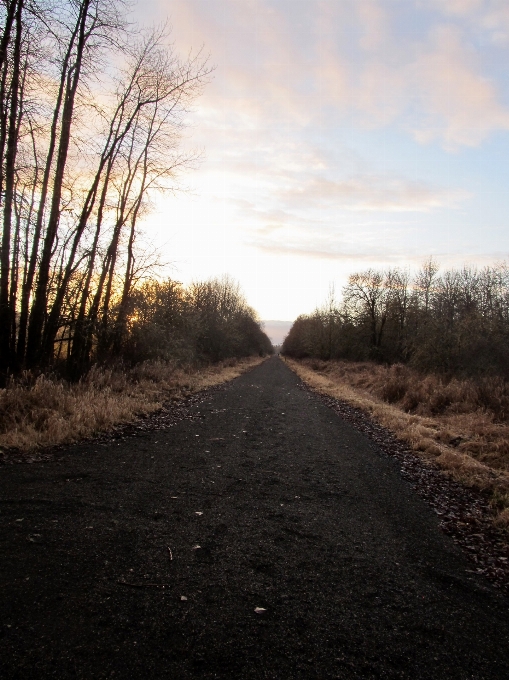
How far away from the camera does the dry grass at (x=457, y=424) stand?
7.34 m

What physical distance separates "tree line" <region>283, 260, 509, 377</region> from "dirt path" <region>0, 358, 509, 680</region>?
15.9m

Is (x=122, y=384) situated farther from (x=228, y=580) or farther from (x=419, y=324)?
(x=419, y=324)

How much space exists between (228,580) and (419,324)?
95.2ft

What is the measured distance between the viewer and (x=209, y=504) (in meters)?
5.01

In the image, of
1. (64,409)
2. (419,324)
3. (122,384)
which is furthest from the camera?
(419,324)

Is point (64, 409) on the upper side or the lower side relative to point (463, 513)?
upper

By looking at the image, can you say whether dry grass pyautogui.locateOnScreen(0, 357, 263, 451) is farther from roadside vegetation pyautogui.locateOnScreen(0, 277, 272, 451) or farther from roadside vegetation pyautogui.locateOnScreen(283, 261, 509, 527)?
roadside vegetation pyautogui.locateOnScreen(283, 261, 509, 527)

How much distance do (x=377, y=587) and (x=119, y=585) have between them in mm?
2100

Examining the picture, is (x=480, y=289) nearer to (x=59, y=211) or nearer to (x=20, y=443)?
(x=59, y=211)

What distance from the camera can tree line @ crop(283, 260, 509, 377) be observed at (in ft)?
65.2

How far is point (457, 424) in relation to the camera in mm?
12039

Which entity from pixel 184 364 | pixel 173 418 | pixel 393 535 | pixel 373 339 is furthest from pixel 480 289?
pixel 393 535

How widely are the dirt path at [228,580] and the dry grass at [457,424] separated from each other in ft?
6.32

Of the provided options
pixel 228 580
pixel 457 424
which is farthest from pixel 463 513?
pixel 457 424
